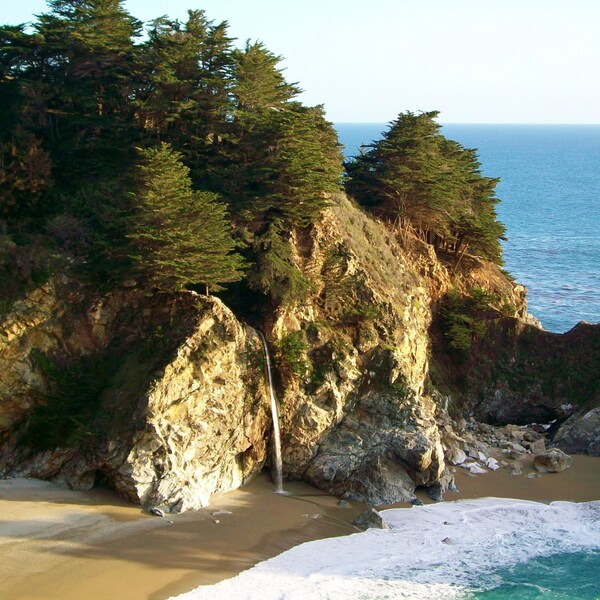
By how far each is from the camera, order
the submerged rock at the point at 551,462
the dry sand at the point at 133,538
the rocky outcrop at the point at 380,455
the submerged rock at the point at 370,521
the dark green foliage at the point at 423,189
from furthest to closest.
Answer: the dark green foliage at the point at 423,189, the submerged rock at the point at 551,462, the rocky outcrop at the point at 380,455, the submerged rock at the point at 370,521, the dry sand at the point at 133,538

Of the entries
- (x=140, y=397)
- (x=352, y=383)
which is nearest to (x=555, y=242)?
(x=352, y=383)

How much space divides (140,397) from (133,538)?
16.1 feet

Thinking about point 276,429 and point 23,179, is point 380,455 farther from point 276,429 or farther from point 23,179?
point 23,179

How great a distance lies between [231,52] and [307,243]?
9.13m

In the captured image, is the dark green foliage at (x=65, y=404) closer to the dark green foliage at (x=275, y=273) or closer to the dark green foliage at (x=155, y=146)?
the dark green foliage at (x=155, y=146)

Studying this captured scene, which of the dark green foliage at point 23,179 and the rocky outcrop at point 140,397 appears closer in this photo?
the rocky outcrop at point 140,397

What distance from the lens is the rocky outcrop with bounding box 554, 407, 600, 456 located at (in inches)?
1391

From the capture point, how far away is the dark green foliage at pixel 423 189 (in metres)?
39.2

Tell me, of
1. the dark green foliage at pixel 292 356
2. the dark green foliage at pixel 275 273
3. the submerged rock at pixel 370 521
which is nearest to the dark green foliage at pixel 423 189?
the dark green foliage at pixel 275 273

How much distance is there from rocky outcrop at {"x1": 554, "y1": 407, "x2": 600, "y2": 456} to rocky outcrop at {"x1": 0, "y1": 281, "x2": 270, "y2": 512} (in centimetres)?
1411

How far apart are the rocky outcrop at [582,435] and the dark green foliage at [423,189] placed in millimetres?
10132

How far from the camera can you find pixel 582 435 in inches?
1409

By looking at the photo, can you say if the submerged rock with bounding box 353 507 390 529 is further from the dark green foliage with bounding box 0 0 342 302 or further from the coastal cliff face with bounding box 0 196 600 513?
the dark green foliage with bounding box 0 0 342 302

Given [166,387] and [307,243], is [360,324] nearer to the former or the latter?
[307,243]
